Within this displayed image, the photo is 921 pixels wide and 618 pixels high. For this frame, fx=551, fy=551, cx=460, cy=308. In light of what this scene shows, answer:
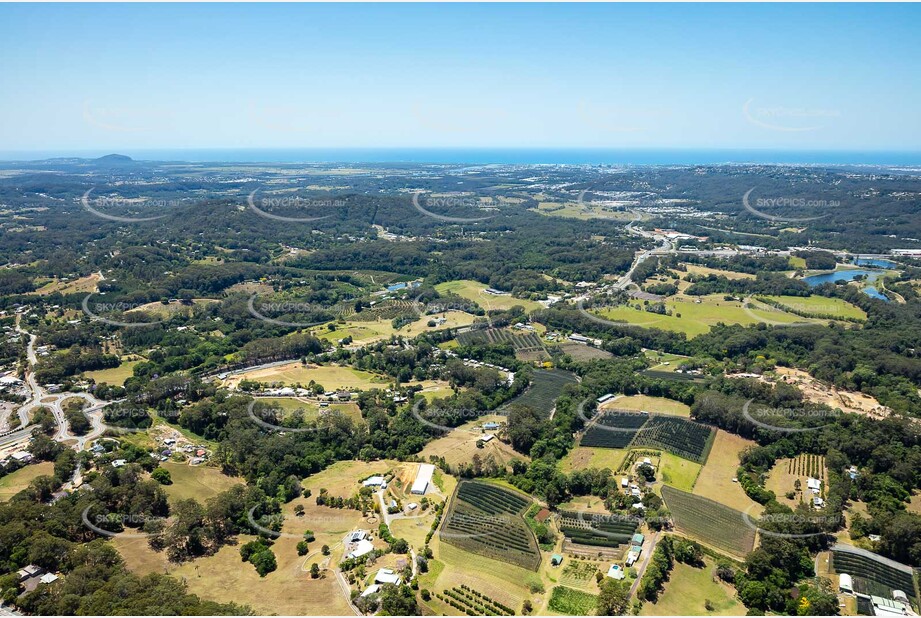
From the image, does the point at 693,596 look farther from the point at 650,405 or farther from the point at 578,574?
the point at 650,405

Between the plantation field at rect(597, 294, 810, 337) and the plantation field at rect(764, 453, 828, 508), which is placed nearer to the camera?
the plantation field at rect(764, 453, 828, 508)

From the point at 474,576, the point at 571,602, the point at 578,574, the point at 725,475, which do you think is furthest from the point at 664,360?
the point at 474,576

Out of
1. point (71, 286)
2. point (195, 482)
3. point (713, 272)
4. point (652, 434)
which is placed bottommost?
point (195, 482)

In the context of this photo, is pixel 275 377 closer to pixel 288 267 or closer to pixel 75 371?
pixel 75 371

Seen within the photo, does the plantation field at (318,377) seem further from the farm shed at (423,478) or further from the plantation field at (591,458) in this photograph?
the plantation field at (591,458)

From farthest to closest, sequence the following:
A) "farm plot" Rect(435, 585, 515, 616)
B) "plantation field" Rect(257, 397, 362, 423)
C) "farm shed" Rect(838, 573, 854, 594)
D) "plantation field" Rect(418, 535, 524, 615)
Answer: "plantation field" Rect(257, 397, 362, 423), "farm shed" Rect(838, 573, 854, 594), "plantation field" Rect(418, 535, 524, 615), "farm plot" Rect(435, 585, 515, 616)

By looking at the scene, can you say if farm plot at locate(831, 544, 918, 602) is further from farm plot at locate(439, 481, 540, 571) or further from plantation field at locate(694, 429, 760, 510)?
farm plot at locate(439, 481, 540, 571)

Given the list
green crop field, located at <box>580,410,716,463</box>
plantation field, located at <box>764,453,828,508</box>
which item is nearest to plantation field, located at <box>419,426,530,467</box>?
green crop field, located at <box>580,410,716,463</box>
